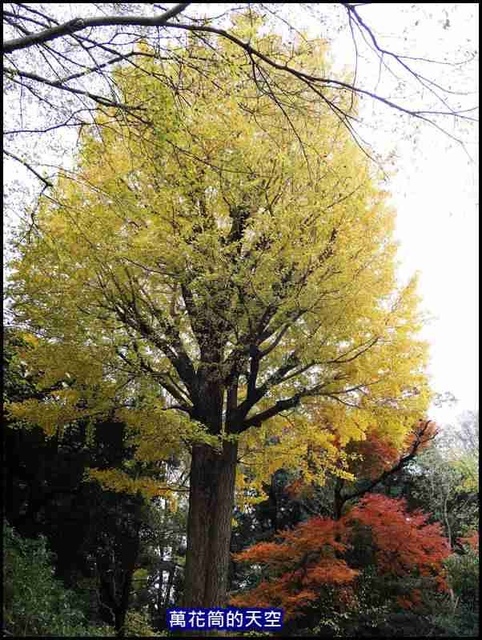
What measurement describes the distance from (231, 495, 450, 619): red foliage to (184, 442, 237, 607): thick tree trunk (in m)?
2.77

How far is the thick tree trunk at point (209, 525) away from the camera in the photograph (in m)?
6.02

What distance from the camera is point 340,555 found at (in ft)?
31.2

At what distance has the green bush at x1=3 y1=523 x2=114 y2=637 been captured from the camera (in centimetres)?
443

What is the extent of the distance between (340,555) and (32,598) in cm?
610

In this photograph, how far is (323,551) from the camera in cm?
899

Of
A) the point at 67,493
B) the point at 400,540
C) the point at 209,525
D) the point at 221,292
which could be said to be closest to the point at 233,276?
the point at 221,292

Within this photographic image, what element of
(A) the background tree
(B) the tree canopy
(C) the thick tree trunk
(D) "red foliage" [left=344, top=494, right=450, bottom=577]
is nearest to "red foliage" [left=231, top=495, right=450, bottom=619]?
(D) "red foliage" [left=344, top=494, right=450, bottom=577]

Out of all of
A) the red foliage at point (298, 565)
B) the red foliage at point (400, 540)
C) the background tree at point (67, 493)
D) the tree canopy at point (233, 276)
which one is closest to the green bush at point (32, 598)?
the tree canopy at point (233, 276)

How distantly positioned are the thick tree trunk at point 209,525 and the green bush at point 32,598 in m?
1.18

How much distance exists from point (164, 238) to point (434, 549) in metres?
6.83

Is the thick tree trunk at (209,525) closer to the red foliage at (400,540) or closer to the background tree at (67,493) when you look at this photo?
the background tree at (67,493)

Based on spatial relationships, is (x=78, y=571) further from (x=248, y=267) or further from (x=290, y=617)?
(x=248, y=267)

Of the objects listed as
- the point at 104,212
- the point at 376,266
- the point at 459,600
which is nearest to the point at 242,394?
the point at 376,266

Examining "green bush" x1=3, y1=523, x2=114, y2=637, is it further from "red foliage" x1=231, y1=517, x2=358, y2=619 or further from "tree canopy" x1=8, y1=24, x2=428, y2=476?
"red foliage" x1=231, y1=517, x2=358, y2=619
